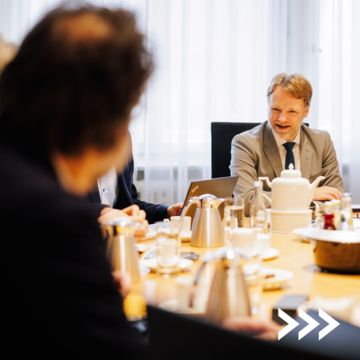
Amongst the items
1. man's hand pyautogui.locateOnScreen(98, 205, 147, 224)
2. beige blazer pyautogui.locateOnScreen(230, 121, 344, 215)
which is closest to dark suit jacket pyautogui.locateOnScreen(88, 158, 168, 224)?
man's hand pyautogui.locateOnScreen(98, 205, 147, 224)

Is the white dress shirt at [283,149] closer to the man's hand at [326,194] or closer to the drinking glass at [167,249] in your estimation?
the man's hand at [326,194]

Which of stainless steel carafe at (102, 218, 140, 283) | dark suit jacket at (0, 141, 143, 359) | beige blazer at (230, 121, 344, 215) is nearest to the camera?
dark suit jacket at (0, 141, 143, 359)

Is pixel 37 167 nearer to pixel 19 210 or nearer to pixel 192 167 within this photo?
pixel 19 210

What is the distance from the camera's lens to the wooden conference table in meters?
0.86

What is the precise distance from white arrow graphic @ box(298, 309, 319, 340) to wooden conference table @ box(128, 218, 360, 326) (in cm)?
6

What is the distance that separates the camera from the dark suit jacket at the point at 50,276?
1.52ft

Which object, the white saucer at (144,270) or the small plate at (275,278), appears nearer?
the small plate at (275,278)

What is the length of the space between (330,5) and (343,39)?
0.29 metres

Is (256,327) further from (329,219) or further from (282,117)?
(282,117)

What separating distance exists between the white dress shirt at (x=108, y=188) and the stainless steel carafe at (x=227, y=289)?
1.33 m

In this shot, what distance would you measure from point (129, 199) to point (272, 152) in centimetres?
86

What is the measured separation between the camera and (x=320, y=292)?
3.07 feet

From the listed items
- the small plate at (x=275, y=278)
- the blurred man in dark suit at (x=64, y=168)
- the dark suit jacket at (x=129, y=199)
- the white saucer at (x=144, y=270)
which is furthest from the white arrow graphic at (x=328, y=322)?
the dark suit jacket at (x=129, y=199)

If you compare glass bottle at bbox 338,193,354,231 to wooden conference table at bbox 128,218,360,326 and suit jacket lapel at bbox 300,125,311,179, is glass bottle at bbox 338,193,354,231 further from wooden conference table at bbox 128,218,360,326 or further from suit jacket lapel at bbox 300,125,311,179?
suit jacket lapel at bbox 300,125,311,179
